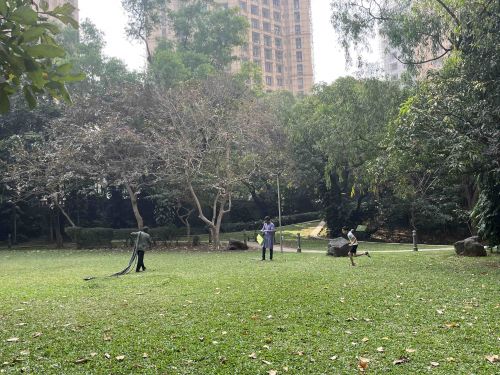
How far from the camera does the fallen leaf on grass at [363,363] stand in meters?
4.51

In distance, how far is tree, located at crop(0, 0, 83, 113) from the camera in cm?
379

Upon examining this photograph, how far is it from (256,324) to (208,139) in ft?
59.6

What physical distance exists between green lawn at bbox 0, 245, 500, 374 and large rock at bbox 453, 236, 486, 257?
525 centimetres

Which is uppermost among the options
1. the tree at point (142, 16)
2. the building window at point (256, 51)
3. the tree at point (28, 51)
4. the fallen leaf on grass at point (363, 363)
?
the building window at point (256, 51)

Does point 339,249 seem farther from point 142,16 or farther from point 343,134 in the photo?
point 142,16

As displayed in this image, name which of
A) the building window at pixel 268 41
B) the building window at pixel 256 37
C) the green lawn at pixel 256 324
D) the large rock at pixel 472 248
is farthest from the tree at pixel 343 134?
the building window at pixel 268 41

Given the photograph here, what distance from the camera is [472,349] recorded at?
4.98 meters

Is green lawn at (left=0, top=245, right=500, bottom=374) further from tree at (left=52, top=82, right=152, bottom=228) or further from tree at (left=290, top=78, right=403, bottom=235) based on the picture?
tree at (left=52, top=82, right=152, bottom=228)

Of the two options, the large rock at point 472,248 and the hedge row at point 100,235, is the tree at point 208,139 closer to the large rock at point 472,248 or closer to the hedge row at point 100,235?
the hedge row at point 100,235

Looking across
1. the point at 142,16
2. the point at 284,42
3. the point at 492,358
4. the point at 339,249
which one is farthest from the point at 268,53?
the point at 492,358

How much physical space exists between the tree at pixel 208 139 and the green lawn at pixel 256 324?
1236 cm

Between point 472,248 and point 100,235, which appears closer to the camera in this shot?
point 472,248

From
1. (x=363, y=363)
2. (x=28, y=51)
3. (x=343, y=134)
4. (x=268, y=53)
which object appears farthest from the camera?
(x=268, y=53)

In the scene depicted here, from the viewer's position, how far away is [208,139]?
23.8 metres
